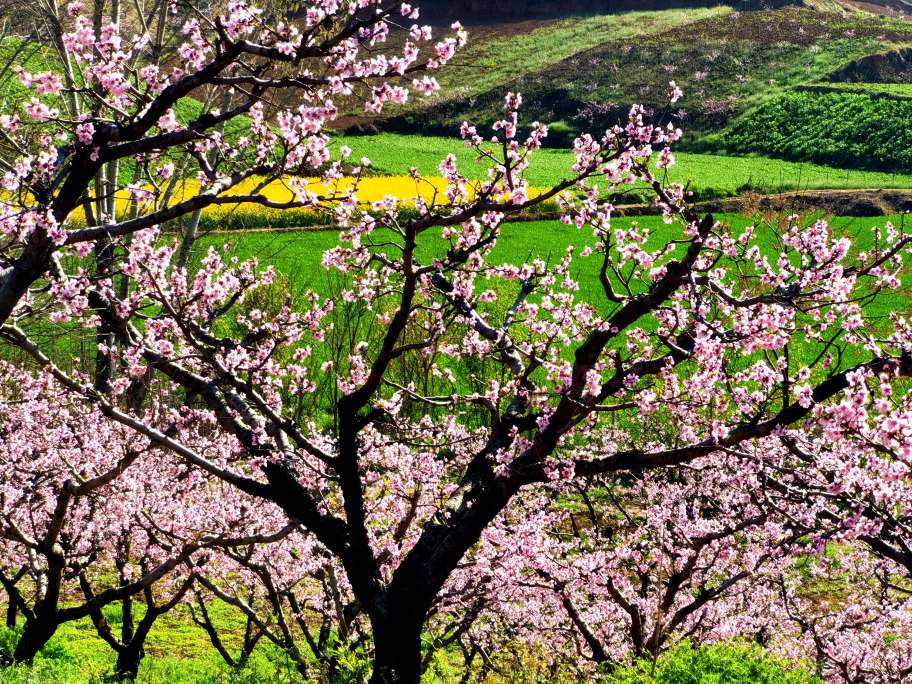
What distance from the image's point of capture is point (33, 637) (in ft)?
30.6

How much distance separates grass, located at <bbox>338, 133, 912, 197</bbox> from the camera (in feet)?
152

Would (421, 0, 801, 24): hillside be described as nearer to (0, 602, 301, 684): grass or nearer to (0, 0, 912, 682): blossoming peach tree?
(0, 602, 301, 684): grass

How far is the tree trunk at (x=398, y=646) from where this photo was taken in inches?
272

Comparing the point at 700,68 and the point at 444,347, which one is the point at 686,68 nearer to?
the point at 700,68

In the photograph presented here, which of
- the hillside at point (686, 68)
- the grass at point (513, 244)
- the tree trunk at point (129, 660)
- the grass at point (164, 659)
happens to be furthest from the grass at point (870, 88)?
the tree trunk at point (129, 660)

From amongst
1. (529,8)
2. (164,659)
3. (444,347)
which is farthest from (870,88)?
(164,659)

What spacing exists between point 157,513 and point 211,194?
5.66 meters

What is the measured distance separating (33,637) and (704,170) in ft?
158

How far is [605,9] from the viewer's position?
102m

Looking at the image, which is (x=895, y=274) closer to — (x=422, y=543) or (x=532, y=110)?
(x=422, y=543)

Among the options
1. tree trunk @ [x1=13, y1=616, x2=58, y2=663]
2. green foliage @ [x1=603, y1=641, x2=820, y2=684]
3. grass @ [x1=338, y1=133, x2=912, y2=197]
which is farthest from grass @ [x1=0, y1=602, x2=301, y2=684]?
grass @ [x1=338, y1=133, x2=912, y2=197]

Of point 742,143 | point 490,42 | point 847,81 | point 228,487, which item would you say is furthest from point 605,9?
point 228,487

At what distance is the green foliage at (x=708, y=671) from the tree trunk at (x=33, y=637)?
594 centimetres

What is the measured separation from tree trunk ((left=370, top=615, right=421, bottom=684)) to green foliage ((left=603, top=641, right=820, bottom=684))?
1.53 metres
